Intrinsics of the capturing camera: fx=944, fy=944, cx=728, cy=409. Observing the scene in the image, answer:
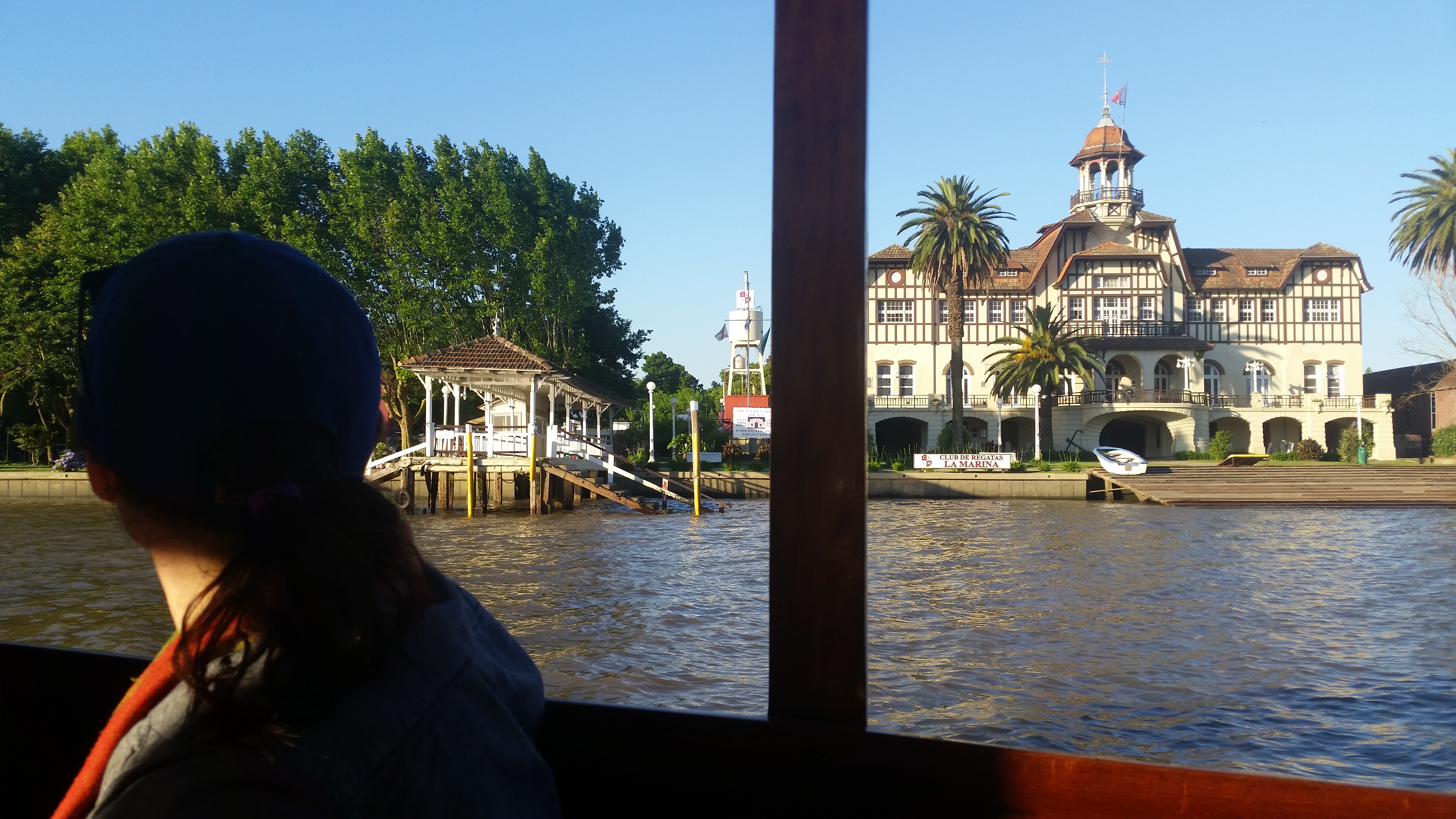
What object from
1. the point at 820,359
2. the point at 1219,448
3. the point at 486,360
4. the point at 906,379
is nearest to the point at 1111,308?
the point at 1219,448

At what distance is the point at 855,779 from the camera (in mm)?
1443

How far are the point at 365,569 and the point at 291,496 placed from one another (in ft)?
0.30

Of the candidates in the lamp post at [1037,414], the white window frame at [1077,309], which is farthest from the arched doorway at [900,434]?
the white window frame at [1077,309]

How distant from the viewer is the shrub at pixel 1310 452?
4200 cm

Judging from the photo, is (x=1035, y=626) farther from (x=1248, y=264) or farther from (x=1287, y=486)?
(x=1248, y=264)

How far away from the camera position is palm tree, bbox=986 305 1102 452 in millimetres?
40688

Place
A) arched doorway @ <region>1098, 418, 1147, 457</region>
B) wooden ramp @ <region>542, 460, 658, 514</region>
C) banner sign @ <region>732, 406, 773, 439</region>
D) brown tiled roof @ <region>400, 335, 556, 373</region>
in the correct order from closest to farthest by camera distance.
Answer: wooden ramp @ <region>542, 460, 658, 514</region>
brown tiled roof @ <region>400, 335, 556, 373</region>
banner sign @ <region>732, 406, 773, 439</region>
arched doorway @ <region>1098, 418, 1147, 457</region>

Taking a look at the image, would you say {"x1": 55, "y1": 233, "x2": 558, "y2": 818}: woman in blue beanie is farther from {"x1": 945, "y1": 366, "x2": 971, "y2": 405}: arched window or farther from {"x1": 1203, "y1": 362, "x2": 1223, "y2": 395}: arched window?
{"x1": 1203, "y1": 362, "x2": 1223, "y2": 395}: arched window

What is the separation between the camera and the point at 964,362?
157 ft

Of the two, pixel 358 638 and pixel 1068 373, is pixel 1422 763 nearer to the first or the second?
pixel 358 638

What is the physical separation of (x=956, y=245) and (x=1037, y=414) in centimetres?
817

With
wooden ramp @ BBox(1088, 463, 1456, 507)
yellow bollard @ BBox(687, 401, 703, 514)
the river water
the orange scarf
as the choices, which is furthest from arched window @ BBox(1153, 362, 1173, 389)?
the orange scarf

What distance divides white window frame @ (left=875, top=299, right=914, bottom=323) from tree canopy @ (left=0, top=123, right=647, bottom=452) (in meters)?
14.8

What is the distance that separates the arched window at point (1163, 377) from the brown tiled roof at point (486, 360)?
3310cm
